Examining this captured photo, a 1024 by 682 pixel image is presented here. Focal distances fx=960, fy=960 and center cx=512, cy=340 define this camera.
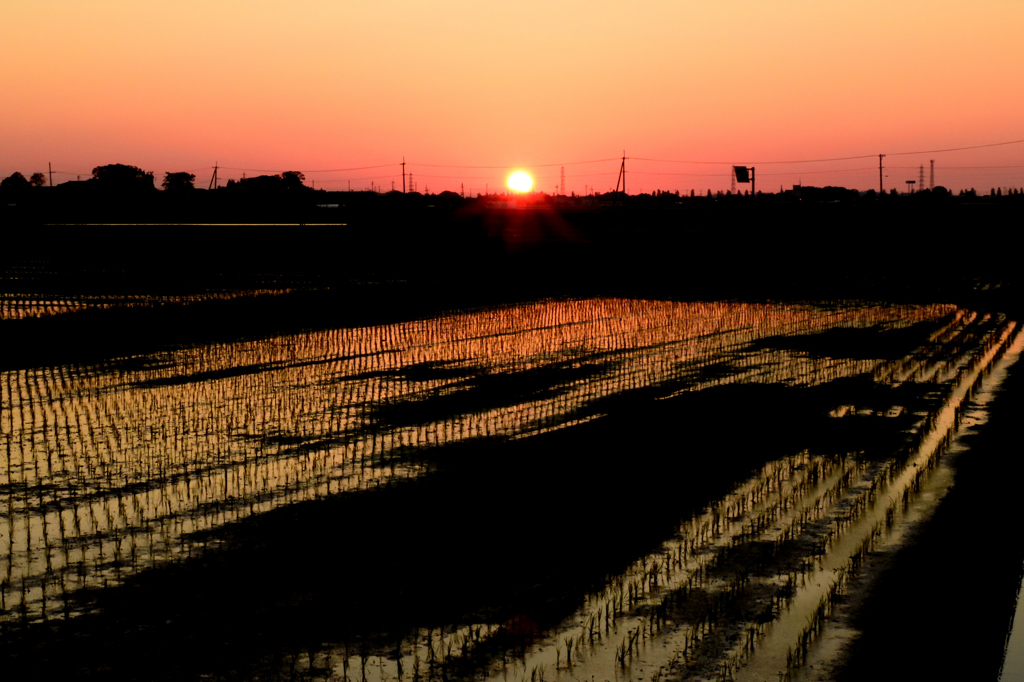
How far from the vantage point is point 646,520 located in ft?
24.9

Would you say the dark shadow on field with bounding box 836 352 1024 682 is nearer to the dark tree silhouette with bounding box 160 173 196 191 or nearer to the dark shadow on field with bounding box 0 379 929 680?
the dark shadow on field with bounding box 0 379 929 680

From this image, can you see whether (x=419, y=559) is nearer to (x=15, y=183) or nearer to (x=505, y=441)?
(x=505, y=441)

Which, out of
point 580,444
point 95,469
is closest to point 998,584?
point 580,444

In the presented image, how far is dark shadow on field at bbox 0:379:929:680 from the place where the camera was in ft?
17.5

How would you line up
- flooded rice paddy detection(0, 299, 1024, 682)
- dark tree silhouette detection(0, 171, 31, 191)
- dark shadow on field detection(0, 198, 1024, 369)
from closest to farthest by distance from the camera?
flooded rice paddy detection(0, 299, 1024, 682) < dark shadow on field detection(0, 198, 1024, 369) < dark tree silhouette detection(0, 171, 31, 191)

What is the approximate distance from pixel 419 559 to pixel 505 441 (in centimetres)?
346

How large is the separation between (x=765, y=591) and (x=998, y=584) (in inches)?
63.3

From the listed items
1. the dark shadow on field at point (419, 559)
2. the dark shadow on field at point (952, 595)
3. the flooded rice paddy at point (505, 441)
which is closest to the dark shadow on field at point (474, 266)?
the flooded rice paddy at point (505, 441)

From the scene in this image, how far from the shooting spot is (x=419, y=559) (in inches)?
262

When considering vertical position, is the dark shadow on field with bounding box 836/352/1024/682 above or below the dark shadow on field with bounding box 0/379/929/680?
below

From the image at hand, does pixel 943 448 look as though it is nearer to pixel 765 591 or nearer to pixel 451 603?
pixel 765 591

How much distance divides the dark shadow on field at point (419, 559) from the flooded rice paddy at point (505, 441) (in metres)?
0.11

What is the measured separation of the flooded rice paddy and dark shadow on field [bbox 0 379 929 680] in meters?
0.11

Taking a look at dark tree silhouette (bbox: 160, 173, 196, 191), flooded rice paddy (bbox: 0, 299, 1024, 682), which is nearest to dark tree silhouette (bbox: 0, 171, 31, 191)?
dark tree silhouette (bbox: 160, 173, 196, 191)
